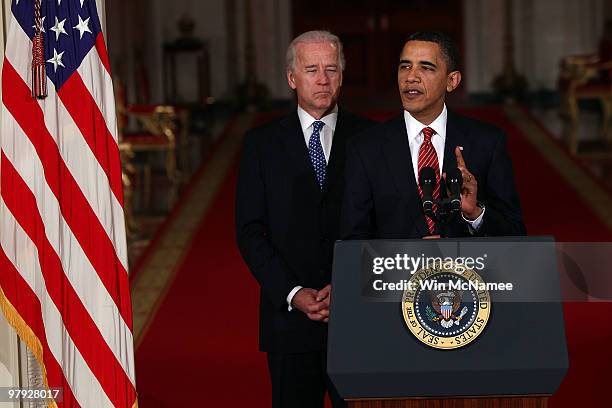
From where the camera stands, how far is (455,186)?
3449 mm

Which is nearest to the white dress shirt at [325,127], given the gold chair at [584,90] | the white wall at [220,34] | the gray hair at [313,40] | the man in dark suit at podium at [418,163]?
the gray hair at [313,40]

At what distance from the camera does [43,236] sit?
14.0 ft

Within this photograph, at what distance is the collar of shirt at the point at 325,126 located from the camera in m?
4.22

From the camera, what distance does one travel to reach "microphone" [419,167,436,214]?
11.2ft

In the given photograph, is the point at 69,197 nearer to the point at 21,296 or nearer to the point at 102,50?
the point at 21,296

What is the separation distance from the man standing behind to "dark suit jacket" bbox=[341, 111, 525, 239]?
0.94ft

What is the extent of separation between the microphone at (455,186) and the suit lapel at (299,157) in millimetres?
758

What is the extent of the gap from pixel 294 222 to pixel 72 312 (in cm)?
81

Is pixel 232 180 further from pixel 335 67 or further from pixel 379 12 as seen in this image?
pixel 335 67

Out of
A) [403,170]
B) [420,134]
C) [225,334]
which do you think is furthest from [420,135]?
[225,334]

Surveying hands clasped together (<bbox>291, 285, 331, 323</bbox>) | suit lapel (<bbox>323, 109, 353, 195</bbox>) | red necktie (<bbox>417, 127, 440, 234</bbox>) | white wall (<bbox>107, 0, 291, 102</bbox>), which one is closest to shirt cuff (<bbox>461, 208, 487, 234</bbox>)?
red necktie (<bbox>417, 127, 440, 234</bbox>)

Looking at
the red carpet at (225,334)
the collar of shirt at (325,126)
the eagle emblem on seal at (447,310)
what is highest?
the collar of shirt at (325,126)

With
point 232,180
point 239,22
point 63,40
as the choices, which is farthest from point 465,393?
point 239,22

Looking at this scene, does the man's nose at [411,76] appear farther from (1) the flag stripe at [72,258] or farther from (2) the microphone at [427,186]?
(1) the flag stripe at [72,258]
